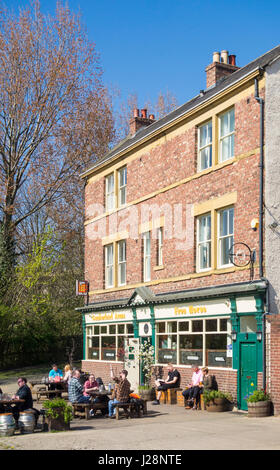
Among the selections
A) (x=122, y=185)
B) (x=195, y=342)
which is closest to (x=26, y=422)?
(x=195, y=342)

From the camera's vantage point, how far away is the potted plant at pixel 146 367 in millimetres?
23375

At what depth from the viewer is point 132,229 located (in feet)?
89.3

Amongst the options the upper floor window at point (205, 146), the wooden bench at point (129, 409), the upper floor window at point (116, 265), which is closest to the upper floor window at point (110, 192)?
the upper floor window at point (116, 265)

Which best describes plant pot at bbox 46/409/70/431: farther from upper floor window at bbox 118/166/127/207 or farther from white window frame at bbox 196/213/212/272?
upper floor window at bbox 118/166/127/207

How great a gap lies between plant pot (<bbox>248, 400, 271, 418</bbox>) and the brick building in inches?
10.7

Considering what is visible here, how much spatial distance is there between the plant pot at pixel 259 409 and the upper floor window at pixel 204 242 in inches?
215

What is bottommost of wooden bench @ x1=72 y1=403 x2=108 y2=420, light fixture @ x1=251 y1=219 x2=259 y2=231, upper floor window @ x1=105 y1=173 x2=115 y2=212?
wooden bench @ x1=72 y1=403 x2=108 y2=420

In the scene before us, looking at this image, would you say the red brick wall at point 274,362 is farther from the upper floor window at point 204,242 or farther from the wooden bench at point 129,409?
the upper floor window at point 204,242

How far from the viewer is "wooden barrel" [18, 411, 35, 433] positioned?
15.6 meters

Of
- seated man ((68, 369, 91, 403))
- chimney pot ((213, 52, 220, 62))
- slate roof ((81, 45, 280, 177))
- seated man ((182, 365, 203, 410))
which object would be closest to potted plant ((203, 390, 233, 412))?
seated man ((182, 365, 203, 410))

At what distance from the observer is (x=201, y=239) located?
22484 millimetres

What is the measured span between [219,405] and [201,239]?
5.75 meters

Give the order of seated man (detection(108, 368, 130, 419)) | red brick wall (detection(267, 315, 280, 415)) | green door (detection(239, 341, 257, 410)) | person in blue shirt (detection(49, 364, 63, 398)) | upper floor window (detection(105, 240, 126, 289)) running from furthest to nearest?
upper floor window (detection(105, 240, 126, 289)), person in blue shirt (detection(49, 364, 63, 398)), green door (detection(239, 341, 257, 410)), seated man (detection(108, 368, 130, 419)), red brick wall (detection(267, 315, 280, 415))
